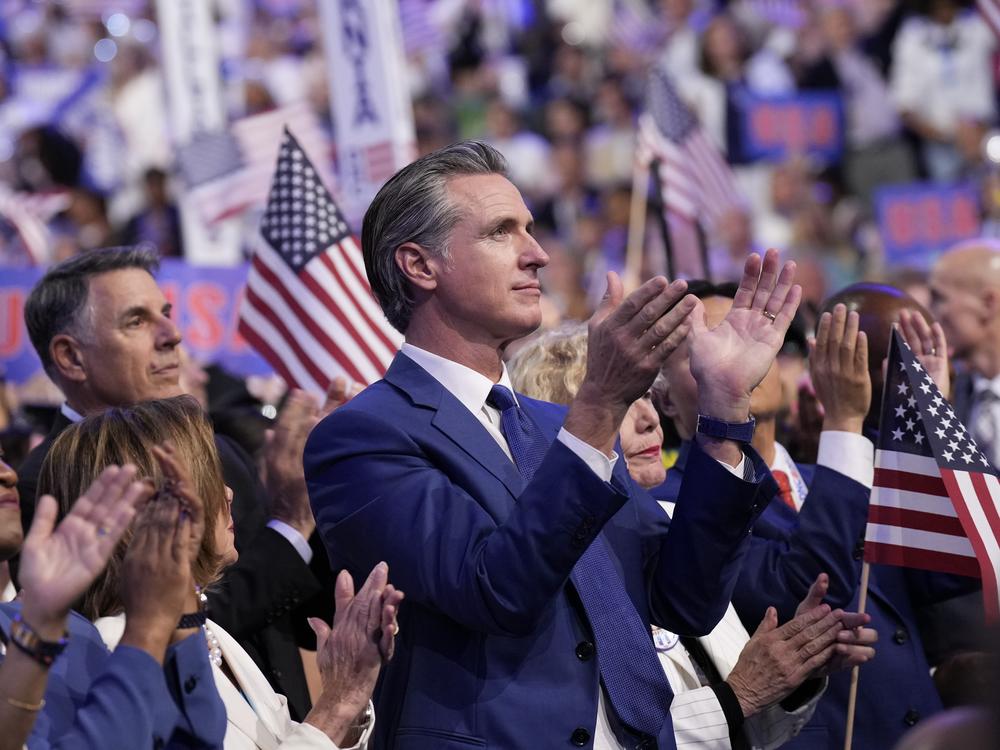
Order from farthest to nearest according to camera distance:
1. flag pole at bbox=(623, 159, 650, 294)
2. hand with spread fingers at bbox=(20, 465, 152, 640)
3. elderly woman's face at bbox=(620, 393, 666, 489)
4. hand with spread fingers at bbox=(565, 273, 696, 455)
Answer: flag pole at bbox=(623, 159, 650, 294) → elderly woman's face at bbox=(620, 393, 666, 489) → hand with spread fingers at bbox=(565, 273, 696, 455) → hand with spread fingers at bbox=(20, 465, 152, 640)

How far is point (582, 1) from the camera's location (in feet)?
56.7

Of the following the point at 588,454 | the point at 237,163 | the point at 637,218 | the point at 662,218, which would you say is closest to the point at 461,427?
the point at 588,454

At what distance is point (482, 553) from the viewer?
2.80 m

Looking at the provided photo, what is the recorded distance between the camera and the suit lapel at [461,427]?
119 inches

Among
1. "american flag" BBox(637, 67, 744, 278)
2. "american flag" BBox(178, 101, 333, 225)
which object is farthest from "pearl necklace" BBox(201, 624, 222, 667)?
"american flag" BBox(178, 101, 333, 225)

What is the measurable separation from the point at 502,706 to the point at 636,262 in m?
5.23

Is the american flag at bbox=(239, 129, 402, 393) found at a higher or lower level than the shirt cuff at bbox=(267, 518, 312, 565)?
higher

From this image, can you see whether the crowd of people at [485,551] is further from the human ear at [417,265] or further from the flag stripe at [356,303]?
the flag stripe at [356,303]

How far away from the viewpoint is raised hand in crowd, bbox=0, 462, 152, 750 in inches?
93.8

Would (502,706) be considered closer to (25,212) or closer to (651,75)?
(651,75)

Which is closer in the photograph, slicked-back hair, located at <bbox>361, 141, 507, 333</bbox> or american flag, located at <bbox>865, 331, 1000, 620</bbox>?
slicked-back hair, located at <bbox>361, 141, 507, 333</bbox>

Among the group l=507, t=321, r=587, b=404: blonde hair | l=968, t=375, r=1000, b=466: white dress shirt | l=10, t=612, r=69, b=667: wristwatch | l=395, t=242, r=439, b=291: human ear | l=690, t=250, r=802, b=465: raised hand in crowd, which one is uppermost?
l=395, t=242, r=439, b=291: human ear

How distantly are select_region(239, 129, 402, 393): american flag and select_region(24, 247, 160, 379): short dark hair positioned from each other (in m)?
0.71

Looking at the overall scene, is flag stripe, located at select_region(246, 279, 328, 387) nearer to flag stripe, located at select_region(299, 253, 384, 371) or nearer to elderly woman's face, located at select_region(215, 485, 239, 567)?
flag stripe, located at select_region(299, 253, 384, 371)
